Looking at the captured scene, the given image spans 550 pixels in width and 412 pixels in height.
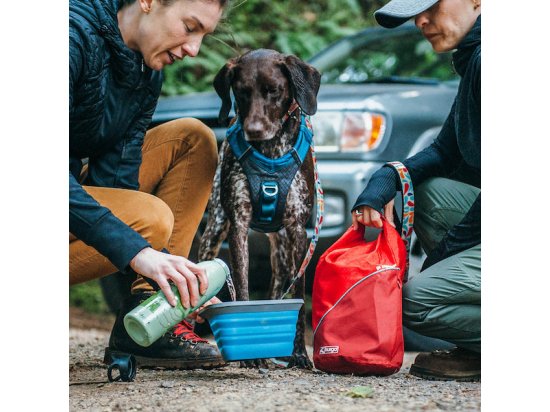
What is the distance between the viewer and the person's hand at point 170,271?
2.38 meters

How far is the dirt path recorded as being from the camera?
2285 mm

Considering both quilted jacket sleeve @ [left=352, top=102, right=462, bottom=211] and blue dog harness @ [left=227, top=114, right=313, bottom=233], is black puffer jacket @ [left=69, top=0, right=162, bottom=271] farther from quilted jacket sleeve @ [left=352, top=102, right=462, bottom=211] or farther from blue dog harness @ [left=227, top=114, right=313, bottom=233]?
quilted jacket sleeve @ [left=352, top=102, right=462, bottom=211]

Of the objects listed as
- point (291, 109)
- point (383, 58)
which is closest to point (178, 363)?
point (291, 109)

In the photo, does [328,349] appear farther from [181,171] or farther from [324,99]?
[324,99]

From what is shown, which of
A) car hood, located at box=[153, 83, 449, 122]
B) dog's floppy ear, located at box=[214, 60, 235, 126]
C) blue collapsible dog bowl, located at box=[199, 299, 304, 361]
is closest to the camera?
blue collapsible dog bowl, located at box=[199, 299, 304, 361]

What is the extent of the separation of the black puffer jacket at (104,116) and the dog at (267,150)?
13.8 inches

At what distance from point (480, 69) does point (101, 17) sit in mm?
1300

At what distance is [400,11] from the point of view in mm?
2871

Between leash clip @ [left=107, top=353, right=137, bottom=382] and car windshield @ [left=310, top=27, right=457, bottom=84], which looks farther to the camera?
car windshield @ [left=310, top=27, right=457, bottom=84]

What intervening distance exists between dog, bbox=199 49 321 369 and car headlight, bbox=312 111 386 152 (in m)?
0.50

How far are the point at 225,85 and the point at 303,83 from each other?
0.33m

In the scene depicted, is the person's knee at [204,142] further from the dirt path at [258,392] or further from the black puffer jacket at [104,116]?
the dirt path at [258,392]

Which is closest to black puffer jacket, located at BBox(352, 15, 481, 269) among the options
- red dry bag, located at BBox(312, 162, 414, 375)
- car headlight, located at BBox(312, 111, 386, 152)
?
red dry bag, located at BBox(312, 162, 414, 375)
